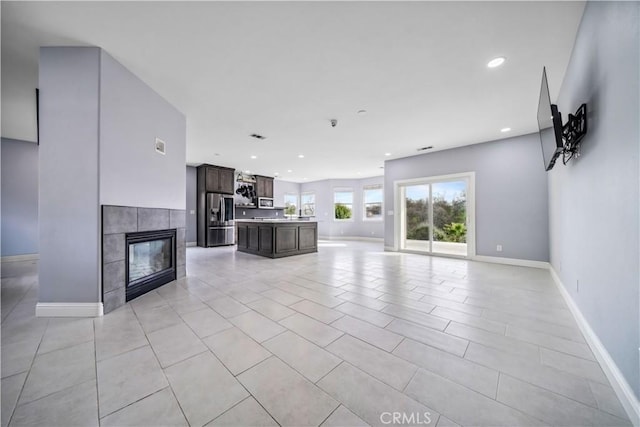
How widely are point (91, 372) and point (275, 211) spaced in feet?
29.6

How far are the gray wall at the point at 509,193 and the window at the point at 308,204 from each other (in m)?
6.31

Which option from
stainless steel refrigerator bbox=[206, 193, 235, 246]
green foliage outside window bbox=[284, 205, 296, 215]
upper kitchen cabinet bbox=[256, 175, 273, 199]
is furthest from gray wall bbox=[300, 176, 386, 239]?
stainless steel refrigerator bbox=[206, 193, 235, 246]

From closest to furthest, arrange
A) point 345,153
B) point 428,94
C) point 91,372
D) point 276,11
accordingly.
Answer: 1. point 91,372
2. point 276,11
3. point 428,94
4. point 345,153

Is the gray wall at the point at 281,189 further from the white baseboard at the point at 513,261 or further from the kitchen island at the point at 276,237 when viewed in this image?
the white baseboard at the point at 513,261

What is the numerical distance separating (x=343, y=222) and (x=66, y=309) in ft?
29.3

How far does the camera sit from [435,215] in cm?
619

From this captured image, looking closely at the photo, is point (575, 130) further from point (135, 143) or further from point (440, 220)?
point (135, 143)

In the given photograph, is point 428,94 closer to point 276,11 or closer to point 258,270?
point 276,11

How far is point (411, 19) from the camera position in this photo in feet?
6.67

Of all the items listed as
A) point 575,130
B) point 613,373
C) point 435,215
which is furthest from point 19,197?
point 435,215

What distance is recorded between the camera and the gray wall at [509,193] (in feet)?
15.4

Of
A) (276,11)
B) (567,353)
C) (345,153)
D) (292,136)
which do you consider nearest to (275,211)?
(345,153)

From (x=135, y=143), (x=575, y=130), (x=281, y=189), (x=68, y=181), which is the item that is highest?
(x=281, y=189)

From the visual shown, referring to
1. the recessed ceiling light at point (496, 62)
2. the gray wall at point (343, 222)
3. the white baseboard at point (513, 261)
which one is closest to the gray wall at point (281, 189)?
the gray wall at point (343, 222)
